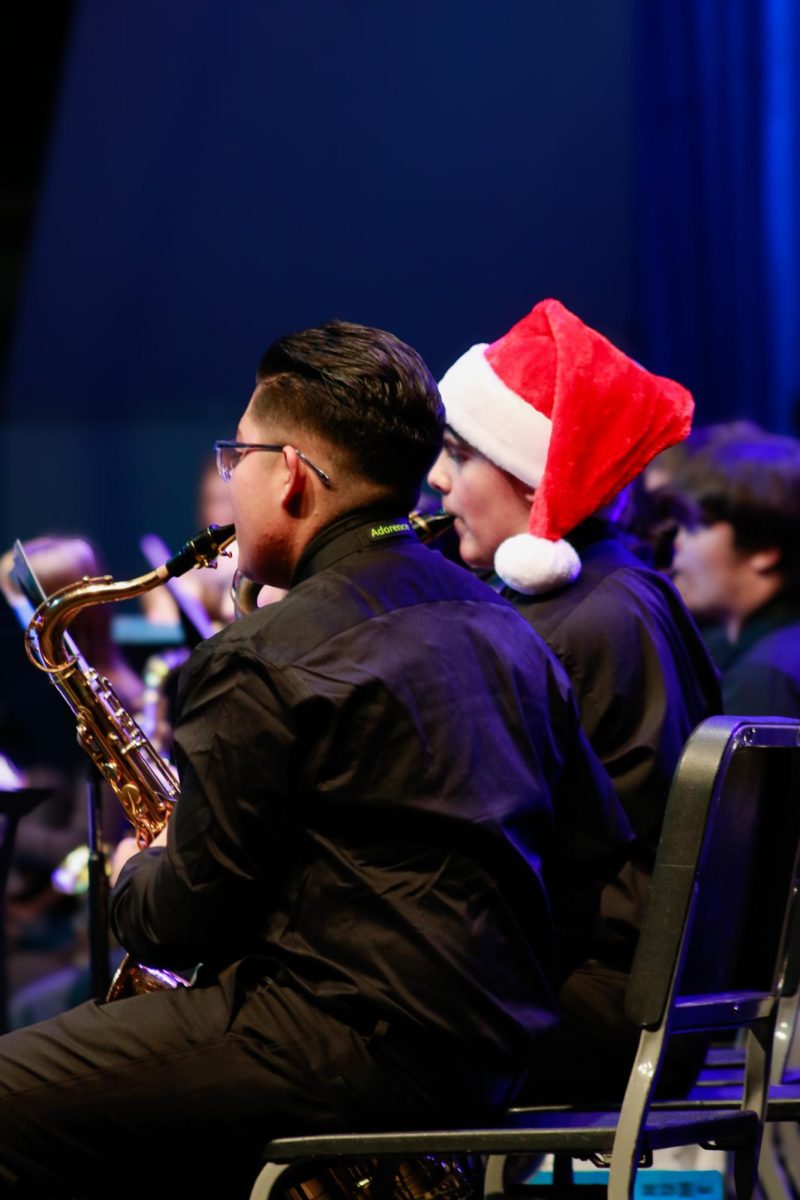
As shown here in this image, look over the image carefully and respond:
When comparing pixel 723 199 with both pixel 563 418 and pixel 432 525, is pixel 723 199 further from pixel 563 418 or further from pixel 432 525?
pixel 563 418

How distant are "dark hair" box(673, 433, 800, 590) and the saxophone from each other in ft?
6.17

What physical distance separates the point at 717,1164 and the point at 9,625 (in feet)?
6.23

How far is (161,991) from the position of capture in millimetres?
1925

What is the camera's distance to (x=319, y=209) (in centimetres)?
781

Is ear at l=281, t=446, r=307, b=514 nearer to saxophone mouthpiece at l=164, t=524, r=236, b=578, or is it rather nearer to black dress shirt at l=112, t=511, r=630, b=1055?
black dress shirt at l=112, t=511, r=630, b=1055

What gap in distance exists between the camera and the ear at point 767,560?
4.03m

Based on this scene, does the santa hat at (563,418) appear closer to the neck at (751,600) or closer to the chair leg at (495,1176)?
the chair leg at (495,1176)

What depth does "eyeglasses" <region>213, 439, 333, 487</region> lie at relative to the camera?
6.63 ft

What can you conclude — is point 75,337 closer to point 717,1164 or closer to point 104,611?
point 104,611

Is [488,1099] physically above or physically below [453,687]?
below

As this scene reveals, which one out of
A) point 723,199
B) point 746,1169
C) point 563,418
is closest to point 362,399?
point 563,418

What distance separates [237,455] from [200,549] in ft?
1.00

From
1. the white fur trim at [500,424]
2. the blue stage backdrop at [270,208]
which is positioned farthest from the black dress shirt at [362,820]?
the blue stage backdrop at [270,208]

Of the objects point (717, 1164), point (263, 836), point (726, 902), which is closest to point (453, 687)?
point (263, 836)
